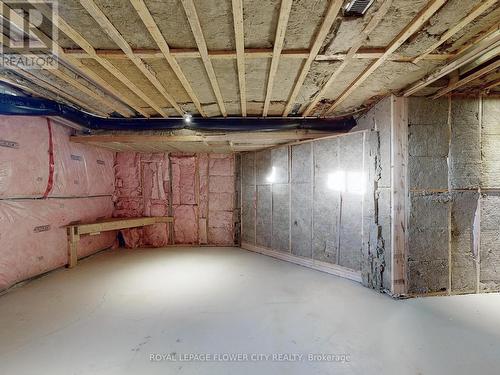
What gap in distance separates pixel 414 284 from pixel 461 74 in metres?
2.42

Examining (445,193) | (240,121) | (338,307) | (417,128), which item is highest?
(240,121)

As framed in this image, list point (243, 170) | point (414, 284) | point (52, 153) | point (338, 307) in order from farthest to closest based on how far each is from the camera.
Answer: point (243, 170) < point (52, 153) < point (414, 284) < point (338, 307)

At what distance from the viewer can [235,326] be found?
234cm

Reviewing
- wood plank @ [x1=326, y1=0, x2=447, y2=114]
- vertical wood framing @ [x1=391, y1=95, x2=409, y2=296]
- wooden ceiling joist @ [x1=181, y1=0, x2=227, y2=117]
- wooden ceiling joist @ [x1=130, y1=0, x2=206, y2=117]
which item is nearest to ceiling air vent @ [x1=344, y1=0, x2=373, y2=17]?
wood plank @ [x1=326, y1=0, x2=447, y2=114]

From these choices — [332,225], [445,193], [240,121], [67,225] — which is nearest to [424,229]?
[445,193]

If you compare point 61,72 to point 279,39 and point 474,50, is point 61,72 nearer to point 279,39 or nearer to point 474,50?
point 279,39

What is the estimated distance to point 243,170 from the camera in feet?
18.1

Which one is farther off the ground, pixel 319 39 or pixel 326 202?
pixel 319 39

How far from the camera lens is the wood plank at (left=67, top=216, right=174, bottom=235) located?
4155mm

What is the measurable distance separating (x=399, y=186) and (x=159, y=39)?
300 cm

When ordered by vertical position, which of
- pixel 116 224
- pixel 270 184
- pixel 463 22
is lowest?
pixel 116 224

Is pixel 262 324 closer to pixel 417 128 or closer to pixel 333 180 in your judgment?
pixel 333 180

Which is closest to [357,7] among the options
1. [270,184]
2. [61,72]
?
[61,72]

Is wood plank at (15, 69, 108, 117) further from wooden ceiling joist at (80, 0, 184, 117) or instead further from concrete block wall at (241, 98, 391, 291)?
concrete block wall at (241, 98, 391, 291)
